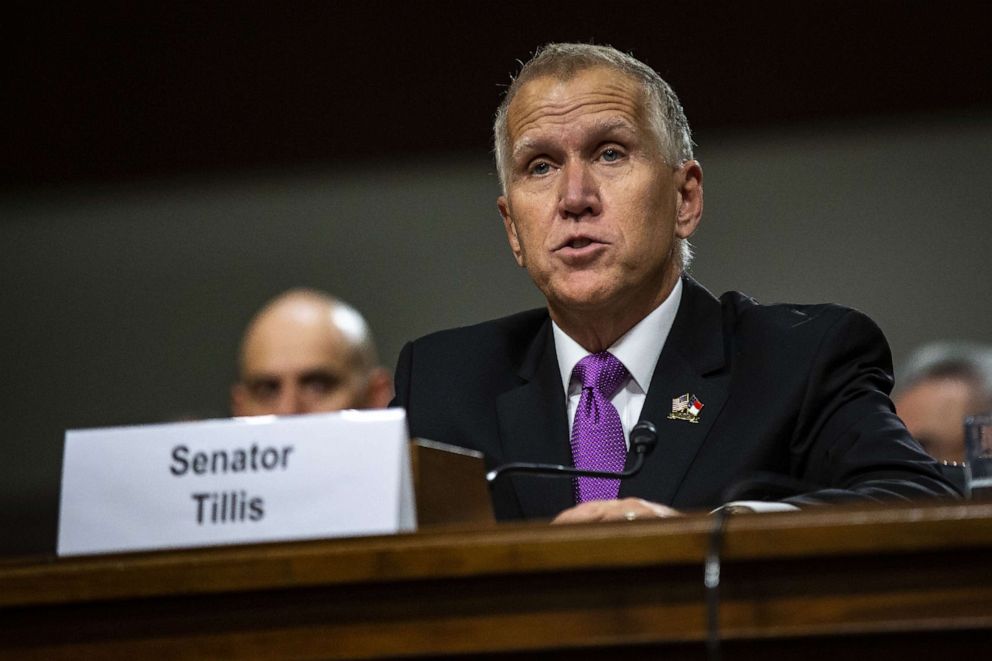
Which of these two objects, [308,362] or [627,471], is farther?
[308,362]

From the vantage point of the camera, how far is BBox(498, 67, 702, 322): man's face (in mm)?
2197

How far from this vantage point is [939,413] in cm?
368

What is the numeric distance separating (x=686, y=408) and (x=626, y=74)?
607 mm

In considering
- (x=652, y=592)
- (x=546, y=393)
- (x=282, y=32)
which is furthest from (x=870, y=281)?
(x=652, y=592)

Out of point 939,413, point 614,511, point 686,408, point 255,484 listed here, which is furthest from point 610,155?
point 939,413

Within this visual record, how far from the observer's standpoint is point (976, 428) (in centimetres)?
167

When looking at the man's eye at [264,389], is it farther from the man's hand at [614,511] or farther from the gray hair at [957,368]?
the man's hand at [614,511]

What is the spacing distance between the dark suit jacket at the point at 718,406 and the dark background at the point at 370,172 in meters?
2.10

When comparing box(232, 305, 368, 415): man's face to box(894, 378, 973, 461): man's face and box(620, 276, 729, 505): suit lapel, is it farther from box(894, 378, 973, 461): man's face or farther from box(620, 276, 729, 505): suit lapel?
box(620, 276, 729, 505): suit lapel

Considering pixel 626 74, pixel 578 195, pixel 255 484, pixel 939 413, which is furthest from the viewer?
pixel 939 413

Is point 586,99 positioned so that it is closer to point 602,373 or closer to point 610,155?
point 610,155

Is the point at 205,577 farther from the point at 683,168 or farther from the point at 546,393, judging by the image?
the point at 683,168

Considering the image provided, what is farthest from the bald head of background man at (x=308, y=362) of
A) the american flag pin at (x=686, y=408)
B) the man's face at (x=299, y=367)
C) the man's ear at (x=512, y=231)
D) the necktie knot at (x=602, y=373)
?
the american flag pin at (x=686, y=408)

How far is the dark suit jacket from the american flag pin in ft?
0.03
